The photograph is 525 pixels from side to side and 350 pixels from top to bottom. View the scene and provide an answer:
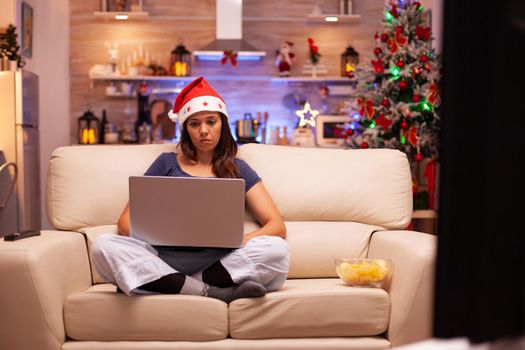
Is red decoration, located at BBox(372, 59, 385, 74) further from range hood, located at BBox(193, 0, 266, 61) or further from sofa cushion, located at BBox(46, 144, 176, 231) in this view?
sofa cushion, located at BBox(46, 144, 176, 231)

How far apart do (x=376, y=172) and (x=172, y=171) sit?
0.84 meters

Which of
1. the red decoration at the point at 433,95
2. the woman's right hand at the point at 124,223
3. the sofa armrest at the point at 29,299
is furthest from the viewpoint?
the red decoration at the point at 433,95

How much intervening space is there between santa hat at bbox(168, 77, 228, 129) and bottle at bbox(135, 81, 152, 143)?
158 inches

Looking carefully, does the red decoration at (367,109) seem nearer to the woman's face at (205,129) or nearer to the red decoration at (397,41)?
the red decoration at (397,41)

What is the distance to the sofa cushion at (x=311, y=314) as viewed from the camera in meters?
2.52

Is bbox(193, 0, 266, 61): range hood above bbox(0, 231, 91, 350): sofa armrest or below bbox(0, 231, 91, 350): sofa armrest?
above

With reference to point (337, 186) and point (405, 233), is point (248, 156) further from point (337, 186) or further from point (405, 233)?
point (405, 233)

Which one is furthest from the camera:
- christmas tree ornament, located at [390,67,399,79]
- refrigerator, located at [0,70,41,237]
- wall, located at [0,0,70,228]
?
wall, located at [0,0,70,228]

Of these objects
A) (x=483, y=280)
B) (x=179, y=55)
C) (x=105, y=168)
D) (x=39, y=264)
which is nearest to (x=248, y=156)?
(x=105, y=168)

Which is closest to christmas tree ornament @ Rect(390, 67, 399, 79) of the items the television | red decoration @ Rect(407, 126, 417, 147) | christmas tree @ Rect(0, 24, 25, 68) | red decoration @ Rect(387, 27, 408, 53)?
red decoration @ Rect(387, 27, 408, 53)

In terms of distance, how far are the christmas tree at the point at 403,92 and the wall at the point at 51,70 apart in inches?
119

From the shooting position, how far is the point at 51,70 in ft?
23.7

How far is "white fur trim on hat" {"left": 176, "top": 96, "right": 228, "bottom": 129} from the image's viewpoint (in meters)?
3.18

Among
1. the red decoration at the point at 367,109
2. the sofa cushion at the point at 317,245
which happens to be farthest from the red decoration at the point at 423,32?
the sofa cushion at the point at 317,245
